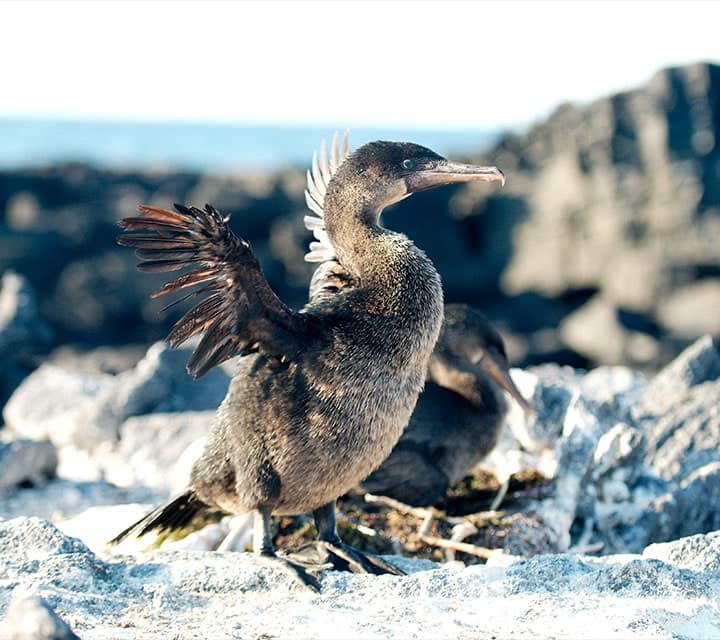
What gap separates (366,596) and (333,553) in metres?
0.87

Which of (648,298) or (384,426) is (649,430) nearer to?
(384,426)

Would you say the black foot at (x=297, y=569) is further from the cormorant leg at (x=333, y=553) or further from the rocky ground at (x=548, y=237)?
the rocky ground at (x=548, y=237)

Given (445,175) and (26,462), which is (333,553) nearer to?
(445,175)

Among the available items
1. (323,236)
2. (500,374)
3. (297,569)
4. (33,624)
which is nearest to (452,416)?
(500,374)

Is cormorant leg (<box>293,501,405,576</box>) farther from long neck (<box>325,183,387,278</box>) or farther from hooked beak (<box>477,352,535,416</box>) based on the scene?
hooked beak (<box>477,352,535,416</box>)

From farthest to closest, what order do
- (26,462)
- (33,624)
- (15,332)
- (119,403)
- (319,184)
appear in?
(15,332)
(119,403)
(26,462)
(319,184)
(33,624)

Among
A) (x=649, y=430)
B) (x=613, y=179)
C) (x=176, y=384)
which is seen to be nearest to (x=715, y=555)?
(x=649, y=430)

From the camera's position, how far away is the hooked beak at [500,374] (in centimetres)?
648

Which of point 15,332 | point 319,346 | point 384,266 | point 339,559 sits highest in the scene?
point 384,266

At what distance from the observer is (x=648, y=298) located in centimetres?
1897

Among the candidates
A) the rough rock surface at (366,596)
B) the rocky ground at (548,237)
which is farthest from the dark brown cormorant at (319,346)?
the rocky ground at (548,237)

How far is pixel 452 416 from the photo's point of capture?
6078 mm

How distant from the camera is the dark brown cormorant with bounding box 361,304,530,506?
224 inches

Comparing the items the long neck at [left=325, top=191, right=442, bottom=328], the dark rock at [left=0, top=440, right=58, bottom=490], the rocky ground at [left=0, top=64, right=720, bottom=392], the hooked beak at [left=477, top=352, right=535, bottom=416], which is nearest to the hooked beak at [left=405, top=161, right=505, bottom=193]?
the long neck at [left=325, top=191, right=442, bottom=328]
